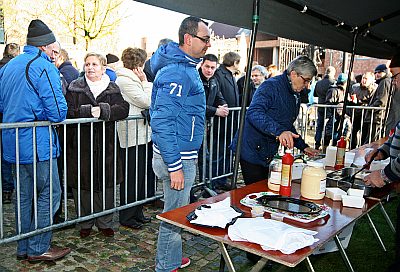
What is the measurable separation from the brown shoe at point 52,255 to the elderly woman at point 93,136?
1.32 feet

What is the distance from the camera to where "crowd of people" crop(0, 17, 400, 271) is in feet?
8.85

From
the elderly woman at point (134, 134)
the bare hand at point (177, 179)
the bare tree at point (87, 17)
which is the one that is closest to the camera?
the bare hand at point (177, 179)

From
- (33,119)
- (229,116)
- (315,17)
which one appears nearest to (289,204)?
(315,17)

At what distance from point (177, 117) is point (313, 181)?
100 cm

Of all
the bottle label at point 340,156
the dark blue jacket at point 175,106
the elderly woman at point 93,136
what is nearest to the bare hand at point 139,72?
the elderly woman at point 93,136

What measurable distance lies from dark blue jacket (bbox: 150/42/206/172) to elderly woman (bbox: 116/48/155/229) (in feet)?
4.79

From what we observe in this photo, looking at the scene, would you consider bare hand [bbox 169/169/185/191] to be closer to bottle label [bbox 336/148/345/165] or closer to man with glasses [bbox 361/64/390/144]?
bottle label [bbox 336/148/345/165]

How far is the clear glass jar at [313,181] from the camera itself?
7.99 ft

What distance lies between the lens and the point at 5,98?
333 centimetres

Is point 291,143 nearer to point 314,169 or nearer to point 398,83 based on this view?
point 314,169

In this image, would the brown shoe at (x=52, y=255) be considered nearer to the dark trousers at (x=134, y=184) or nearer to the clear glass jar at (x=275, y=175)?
the dark trousers at (x=134, y=184)

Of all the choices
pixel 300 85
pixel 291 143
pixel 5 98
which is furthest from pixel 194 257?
pixel 5 98

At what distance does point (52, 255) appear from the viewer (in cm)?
356

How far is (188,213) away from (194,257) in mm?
1803
